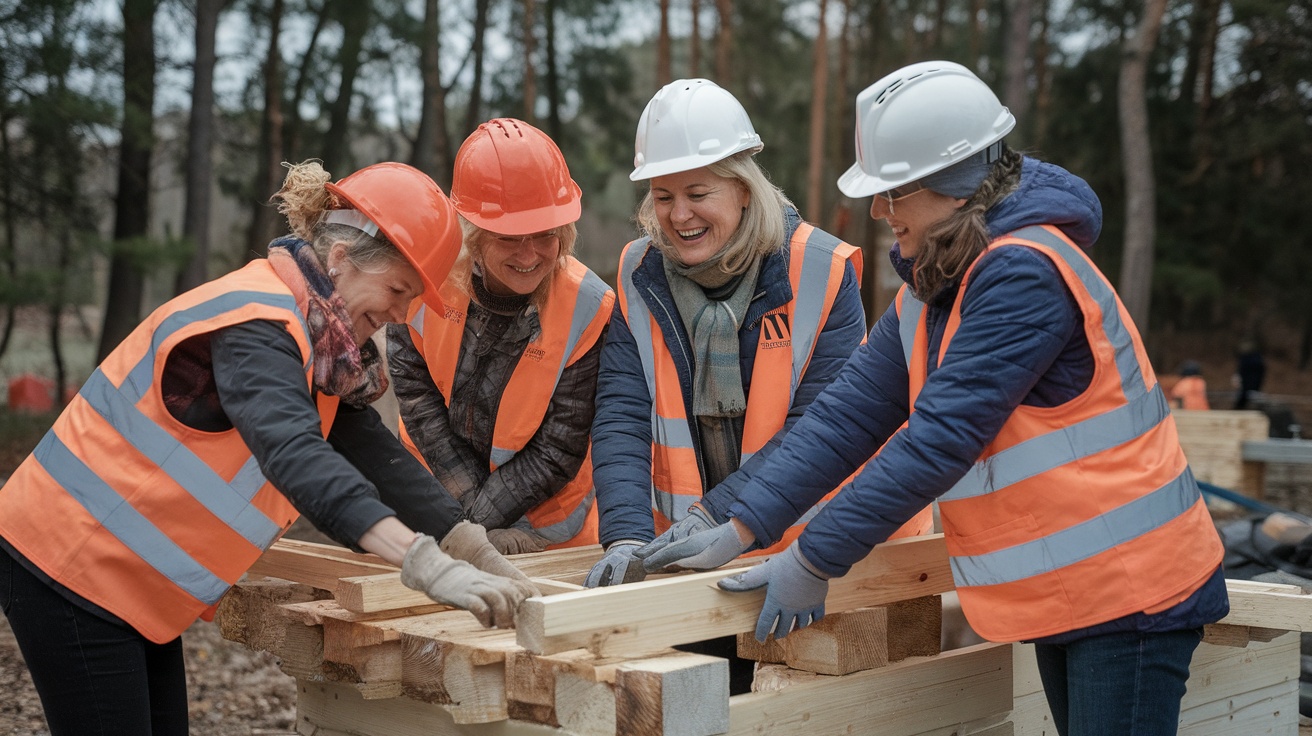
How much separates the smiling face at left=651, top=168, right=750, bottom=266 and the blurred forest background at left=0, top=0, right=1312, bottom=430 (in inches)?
401

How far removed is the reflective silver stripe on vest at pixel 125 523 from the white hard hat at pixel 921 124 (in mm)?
1679

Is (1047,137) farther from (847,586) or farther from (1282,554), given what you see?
(847,586)

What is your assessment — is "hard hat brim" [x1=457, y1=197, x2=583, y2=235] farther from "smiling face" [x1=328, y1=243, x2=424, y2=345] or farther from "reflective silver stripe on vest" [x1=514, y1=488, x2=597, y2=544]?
"reflective silver stripe on vest" [x1=514, y1=488, x2=597, y2=544]

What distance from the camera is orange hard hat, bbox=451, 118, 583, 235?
11.4ft

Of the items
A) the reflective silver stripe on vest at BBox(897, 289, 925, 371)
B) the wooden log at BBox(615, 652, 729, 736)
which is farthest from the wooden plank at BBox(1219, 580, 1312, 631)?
the wooden log at BBox(615, 652, 729, 736)

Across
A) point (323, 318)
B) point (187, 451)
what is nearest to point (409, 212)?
point (323, 318)

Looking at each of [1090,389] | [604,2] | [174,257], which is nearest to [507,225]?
[1090,389]

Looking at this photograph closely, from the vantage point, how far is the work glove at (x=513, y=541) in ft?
12.1

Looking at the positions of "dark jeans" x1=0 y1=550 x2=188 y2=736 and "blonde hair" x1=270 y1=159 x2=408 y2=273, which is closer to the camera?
"dark jeans" x1=0 y1=550 x2=188 y2=736

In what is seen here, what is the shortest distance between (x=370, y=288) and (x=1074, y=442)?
1.57 meters

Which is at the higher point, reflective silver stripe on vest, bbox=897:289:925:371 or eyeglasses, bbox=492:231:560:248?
eyeglasses, bbox=492:231:560:248

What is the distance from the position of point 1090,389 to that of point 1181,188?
23.3 metres

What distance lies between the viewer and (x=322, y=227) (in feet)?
9.24

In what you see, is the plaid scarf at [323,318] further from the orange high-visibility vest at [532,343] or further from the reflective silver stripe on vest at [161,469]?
the orange high-visibility vest at [532,343]
